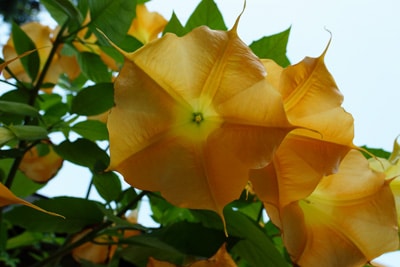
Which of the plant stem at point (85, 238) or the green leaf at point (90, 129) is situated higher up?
the green leaf at point (90, 129)

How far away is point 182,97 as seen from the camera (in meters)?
0.44

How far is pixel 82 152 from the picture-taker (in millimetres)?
629

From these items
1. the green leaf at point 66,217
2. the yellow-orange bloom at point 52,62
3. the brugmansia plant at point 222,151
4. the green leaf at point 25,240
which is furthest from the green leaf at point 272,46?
the green leaf at point 25,240

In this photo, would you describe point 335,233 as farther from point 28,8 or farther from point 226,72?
point 28,8

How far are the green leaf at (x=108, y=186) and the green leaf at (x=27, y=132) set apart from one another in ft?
0.38

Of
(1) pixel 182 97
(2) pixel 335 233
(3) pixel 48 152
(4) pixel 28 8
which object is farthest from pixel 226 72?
(4) pixel 28 8

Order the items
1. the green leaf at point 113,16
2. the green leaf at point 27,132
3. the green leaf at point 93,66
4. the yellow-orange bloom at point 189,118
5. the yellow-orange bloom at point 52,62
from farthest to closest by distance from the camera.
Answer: the yellow-orange bloom at point 52,62 < the green leaf at point 93,66 < the green leaf at point 113,16 < the green leaf at point 27,132 < the yellow-orange bloom at point 189,118

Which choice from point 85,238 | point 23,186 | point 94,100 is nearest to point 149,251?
point 85,238

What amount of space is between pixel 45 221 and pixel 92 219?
0.17 ft

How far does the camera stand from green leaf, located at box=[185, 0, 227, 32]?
625 millimetres

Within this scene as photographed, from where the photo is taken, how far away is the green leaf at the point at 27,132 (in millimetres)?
525

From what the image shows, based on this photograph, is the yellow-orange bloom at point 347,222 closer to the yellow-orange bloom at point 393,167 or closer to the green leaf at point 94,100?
the yellow-orange bloom at point 393,167

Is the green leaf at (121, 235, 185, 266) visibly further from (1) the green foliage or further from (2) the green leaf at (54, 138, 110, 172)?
(1) the green foliage

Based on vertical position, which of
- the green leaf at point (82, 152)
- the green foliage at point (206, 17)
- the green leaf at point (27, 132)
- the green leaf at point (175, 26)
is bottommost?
the green leaf at point (82, 152)
